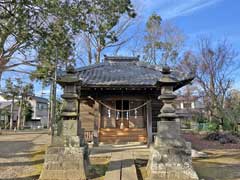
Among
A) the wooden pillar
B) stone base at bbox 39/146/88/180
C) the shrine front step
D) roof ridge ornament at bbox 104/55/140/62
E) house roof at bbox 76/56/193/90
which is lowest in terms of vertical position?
the shrine front step

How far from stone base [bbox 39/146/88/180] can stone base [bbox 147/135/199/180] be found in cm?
202

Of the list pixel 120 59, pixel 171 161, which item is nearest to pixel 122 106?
pixel 120 59

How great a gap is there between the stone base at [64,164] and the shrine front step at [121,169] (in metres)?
0.80

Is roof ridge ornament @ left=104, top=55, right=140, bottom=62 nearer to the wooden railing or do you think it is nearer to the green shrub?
the wooden railing

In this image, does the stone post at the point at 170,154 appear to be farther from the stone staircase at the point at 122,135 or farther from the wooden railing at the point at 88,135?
the wooden railing at the point at 88,135

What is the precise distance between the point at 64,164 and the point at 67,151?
0.37 metres

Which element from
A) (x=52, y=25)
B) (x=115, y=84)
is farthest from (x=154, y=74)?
(x=52, y=25)

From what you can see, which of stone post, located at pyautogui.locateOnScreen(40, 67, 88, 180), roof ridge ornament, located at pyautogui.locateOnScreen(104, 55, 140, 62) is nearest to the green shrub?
roof ridge ornament, located at pyautogui.locateOnScreen(104, 55, 140, 62)

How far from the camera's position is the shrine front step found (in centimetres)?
611

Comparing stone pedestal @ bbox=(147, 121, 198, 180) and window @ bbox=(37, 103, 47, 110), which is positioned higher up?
window @ bbox=(37, 103, 47, 110)

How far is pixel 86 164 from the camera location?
268 inches

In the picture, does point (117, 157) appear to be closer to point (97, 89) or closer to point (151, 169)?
point (151, 169)

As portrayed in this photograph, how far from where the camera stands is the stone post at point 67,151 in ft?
20.7

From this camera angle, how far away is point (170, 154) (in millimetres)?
6281
